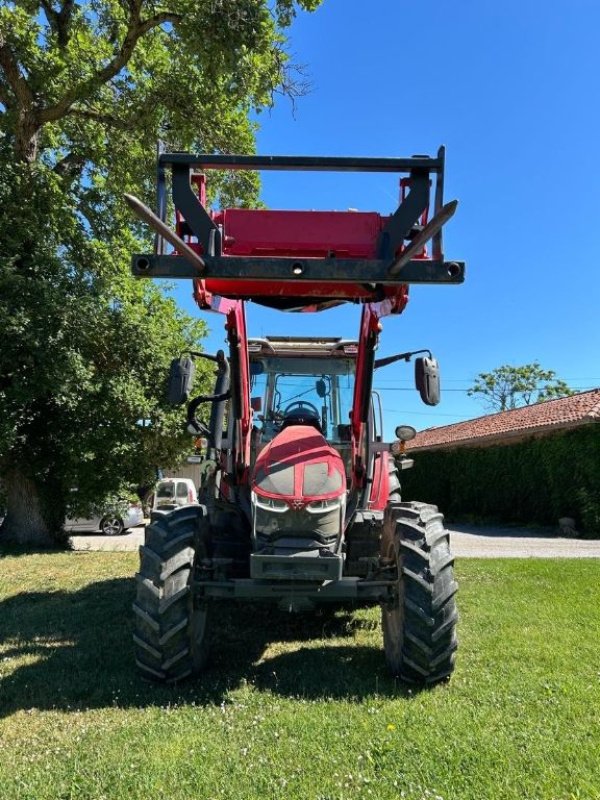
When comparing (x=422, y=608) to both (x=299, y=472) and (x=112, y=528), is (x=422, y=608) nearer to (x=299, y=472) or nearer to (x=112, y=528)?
(x=299, y=472)

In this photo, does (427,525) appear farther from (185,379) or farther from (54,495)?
(54,495)

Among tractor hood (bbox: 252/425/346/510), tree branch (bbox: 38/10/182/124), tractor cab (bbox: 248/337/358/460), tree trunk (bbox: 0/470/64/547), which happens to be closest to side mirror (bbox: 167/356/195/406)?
tractor hood (bbox: 252/425/346/510)

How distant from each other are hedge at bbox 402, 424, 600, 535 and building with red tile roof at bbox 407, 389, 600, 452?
278 mm

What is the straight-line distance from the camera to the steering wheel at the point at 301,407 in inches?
223

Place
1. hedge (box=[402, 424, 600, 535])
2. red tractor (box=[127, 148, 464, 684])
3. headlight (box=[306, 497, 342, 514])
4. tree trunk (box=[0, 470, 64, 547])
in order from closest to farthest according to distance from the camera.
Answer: red tractor (box=[127, 148, 464, 684])
headlight (box=[306, 497, 342, 514])
tree trunk (box=[0, 470, 64, 547])
hedge (box=[402, 424, 600, 535])

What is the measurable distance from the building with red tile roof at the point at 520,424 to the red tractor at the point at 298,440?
1435cm

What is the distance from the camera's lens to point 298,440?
4.94 m

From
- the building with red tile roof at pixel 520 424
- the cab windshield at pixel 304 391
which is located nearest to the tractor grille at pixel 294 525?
the cab windshield at pixel 304 391

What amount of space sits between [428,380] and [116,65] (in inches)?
386

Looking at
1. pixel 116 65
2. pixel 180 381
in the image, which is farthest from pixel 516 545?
pixel 116 65

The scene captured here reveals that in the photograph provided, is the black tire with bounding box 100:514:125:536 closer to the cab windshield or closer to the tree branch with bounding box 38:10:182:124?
the tree branch with bounding box 38:10:182:124

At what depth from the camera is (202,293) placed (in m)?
4.21

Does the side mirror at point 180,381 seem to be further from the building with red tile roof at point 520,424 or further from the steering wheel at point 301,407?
the building with red tile roof at point 520,424

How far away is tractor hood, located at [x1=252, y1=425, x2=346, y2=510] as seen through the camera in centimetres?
448
